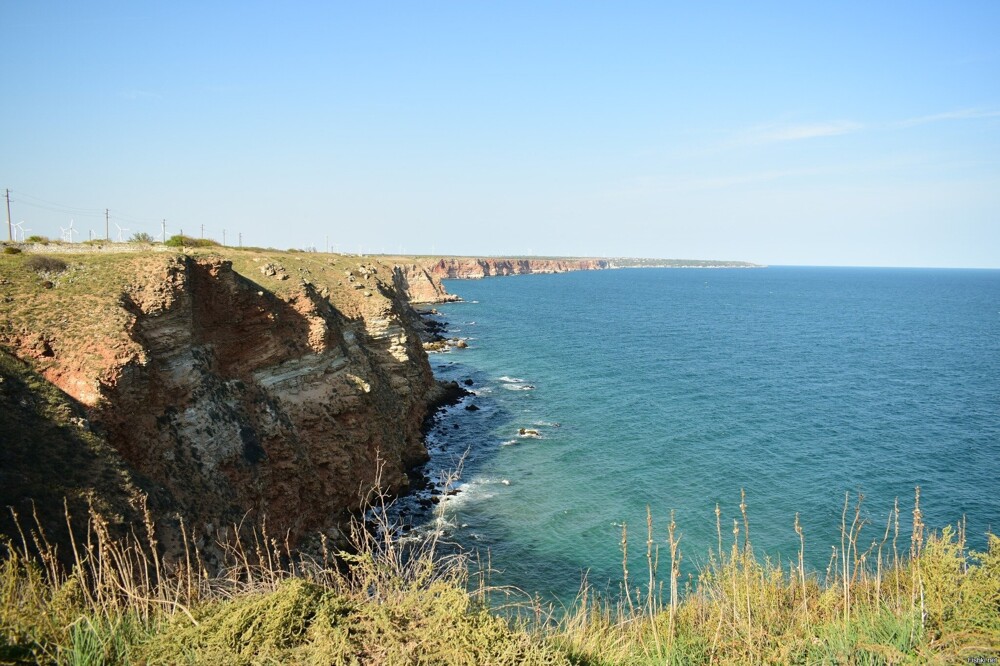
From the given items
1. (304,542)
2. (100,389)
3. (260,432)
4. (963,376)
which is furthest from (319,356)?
(963,376)

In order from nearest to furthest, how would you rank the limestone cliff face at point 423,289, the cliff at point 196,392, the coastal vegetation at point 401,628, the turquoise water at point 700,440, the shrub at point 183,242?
the coastal vegetation at point 401,628, the cliff at point 196,392, the turquoise water at point 700,440, the shrub at point 183,242, the limestone cliff face at point 423,289

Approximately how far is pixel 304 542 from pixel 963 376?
67.8m

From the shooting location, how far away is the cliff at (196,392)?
18.4m

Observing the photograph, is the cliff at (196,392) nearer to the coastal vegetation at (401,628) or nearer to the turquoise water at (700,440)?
the turquoise water at (700,440)

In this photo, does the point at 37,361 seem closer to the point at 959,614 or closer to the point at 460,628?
the point at 460,628

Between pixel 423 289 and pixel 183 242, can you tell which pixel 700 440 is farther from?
pixel 423 289

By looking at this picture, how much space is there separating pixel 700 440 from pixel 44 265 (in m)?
39.1

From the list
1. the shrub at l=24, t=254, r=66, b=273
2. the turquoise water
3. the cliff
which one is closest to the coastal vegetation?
the turquoise water

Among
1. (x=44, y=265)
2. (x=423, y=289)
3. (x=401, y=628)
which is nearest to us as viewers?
(x=401, y=628)

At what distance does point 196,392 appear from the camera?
22.9 m

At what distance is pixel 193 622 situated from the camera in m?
6.48

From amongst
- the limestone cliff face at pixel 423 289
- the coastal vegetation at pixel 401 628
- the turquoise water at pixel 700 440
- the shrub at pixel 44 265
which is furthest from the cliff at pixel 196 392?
the limestone cliff face at pixel 423 289

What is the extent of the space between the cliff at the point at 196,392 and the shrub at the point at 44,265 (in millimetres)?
90

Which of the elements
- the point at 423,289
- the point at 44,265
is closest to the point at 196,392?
the point at 44,265
